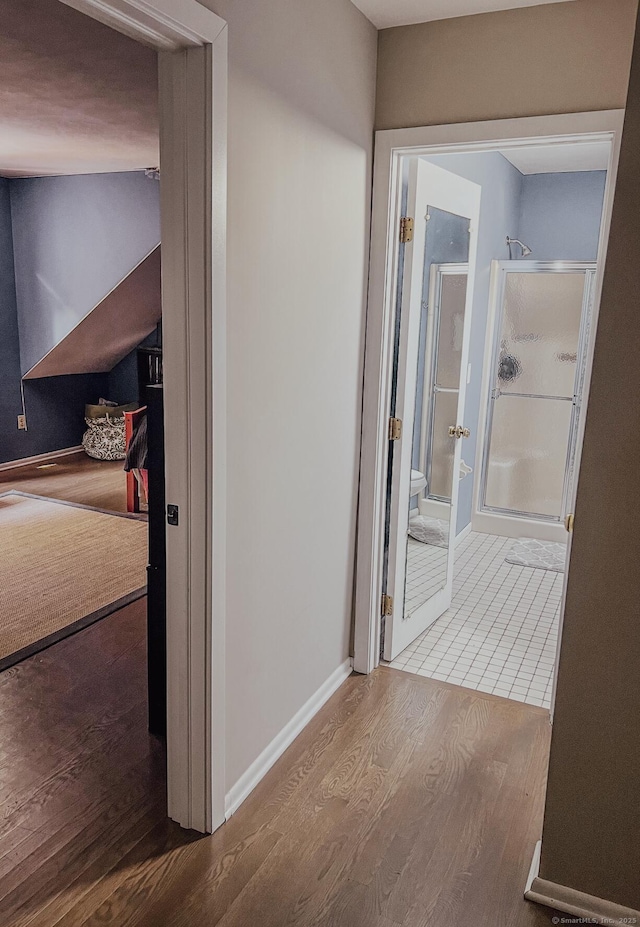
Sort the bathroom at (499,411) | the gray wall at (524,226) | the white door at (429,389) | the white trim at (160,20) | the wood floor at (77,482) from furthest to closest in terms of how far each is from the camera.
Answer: the wood floor at (77,482) < the gray wall at (524,226) < the bathroom at (499,411) < the white door at (429,389) < the white trim at (160,20)

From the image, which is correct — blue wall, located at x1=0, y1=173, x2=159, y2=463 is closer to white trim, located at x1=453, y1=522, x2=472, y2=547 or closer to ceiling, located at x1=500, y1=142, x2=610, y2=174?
ceiling, located at x1=500, y1=142, x2=610, y2=174

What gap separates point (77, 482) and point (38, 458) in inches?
32.3

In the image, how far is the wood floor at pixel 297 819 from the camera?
71.6 inches

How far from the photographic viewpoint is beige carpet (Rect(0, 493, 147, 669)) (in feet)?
10.8

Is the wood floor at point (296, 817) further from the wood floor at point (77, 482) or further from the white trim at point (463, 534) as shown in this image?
the wood floor at point (77, 482)

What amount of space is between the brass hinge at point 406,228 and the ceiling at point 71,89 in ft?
3.44

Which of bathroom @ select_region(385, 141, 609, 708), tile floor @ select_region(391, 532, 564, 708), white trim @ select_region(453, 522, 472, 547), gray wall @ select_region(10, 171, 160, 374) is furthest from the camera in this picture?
gray wall @ select_region(10, 171, 160, 374)

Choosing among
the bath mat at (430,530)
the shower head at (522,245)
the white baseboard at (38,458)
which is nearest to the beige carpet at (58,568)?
the white baseboard at (38,458)

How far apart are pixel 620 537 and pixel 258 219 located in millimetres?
1222

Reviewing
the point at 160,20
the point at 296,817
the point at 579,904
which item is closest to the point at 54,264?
the point at 160,20

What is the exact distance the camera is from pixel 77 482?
18.9 feet

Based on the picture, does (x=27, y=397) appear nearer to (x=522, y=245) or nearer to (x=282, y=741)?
(x=522, y=245)

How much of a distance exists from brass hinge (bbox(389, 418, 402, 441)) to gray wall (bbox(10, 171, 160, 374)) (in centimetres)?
297

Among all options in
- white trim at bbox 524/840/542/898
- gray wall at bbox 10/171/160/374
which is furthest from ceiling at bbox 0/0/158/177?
white trim at bbox 524/840/542/898
